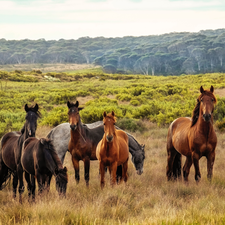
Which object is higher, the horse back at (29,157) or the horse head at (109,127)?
the horse head at (109,127)

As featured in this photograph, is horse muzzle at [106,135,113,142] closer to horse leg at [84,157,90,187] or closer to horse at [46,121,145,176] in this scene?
horse leg at [84,157,90,187]

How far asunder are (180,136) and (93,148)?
2065 millimetres

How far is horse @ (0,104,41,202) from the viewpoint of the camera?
5.93 metres

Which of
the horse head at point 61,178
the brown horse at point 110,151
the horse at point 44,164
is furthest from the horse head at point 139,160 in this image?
the horse head at point 61,178

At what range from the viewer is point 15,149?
20.1 ft

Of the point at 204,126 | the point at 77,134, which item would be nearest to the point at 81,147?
the point at 77,134

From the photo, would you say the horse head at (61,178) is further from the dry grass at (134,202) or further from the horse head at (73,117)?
the horse head at (73,117)

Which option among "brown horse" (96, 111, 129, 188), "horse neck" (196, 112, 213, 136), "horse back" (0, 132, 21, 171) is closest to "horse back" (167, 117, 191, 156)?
"horse neck" (196, 112, 213, 136)

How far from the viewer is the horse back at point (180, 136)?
23.2 ft

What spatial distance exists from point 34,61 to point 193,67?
91.8m

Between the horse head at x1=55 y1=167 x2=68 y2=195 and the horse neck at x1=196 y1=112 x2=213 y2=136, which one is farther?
the horse neck at x1=196 y1=112 x2=213 y2=136

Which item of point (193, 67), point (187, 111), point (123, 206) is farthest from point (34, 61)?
point (123, 206)

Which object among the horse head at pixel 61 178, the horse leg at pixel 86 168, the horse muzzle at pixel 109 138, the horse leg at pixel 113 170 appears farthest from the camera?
the horse leg at pixel 86 168

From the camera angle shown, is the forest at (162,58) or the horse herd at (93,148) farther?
the forest at (162,58)
